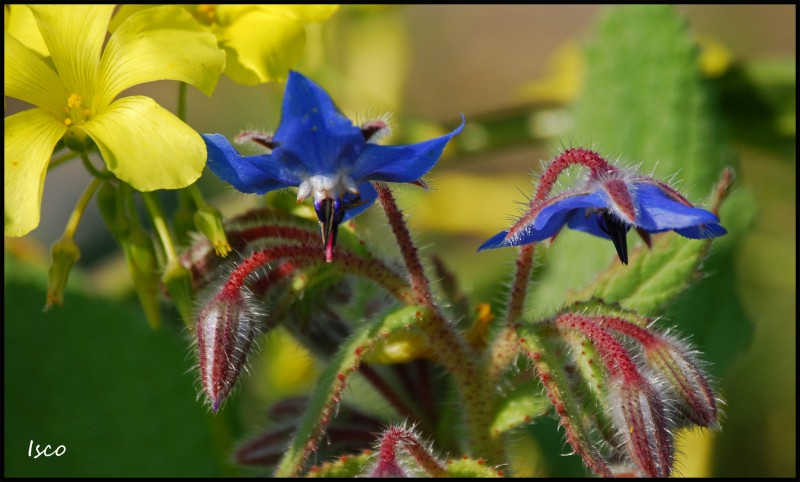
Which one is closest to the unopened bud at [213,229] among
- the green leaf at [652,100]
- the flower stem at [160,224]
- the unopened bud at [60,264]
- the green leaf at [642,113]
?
the flower stem at [160,224]

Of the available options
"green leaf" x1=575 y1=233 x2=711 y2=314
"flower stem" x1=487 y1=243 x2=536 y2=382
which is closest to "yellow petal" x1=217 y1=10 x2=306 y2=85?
"flower stem" x1=487 y1=243 x2=536 y2=382

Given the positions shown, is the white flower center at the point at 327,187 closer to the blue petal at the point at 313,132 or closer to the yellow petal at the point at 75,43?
the blue petal at the point at 313,132

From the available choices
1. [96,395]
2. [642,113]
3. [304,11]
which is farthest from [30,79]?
[642,113]

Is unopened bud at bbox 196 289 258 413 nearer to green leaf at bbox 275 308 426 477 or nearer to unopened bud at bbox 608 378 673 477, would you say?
green leaf at bbox 275 308 426 477

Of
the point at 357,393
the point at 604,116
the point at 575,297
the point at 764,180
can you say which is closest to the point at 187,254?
the point at 575,297

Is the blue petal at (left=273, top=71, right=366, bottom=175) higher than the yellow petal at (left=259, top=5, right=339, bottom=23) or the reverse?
the reverse

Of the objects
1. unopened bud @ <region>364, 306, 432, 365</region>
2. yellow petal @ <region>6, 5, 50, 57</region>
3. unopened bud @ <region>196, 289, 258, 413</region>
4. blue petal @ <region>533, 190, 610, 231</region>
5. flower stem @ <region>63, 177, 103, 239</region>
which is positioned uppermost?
yellow petal @ <region>6, 5, 50, 57</region>

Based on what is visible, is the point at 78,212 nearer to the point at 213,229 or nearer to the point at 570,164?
the point at 213,229
